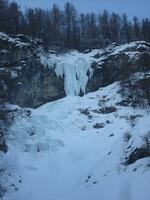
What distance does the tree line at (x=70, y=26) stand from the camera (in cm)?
4744

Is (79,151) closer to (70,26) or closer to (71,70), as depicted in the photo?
(71,70)

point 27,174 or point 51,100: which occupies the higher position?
point 51,100

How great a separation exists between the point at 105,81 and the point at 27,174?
19018 mm

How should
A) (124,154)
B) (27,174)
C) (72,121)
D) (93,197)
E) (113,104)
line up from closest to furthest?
(93,197), (124,154), (27,174), (72,121), (113,104)

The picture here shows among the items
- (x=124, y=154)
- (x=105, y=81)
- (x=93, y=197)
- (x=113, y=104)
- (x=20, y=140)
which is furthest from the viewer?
(x=105, y=81)

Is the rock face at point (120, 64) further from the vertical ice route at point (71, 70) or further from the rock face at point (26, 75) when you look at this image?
the rock face at point (26, 75)

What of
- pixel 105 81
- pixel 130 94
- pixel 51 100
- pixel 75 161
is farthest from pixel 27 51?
pixel 75 161

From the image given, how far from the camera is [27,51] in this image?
3988 cm

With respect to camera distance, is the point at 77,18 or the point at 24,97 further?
the point at 77,18

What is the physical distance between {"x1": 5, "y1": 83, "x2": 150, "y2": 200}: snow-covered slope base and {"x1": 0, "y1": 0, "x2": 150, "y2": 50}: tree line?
13.6m

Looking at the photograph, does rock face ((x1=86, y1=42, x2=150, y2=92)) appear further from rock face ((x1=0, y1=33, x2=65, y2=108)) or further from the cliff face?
rock face ((x1=0, y1=33, x2=65, y2=108))

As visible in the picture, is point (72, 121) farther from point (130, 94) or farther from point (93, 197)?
point (93, 197)

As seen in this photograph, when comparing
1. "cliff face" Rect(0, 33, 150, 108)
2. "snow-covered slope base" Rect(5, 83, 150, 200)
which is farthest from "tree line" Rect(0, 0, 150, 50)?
"snow-covered slope base" Rect(5, 83, 150, 200)

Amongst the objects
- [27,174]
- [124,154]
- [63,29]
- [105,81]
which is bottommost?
[27,174]
